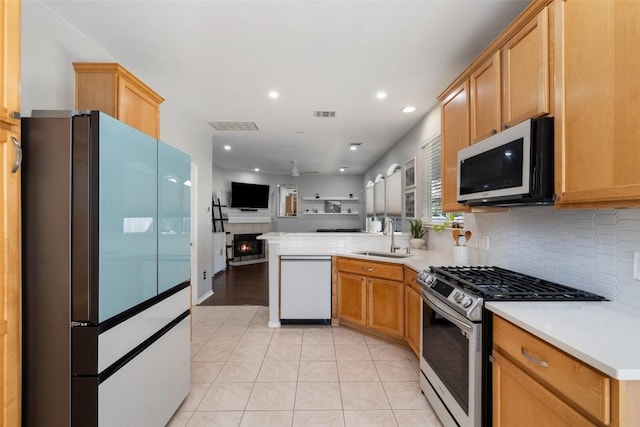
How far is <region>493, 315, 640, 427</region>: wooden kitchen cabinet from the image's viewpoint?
835 millimetres

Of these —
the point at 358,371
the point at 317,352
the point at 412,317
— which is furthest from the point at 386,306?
the point at 317,352

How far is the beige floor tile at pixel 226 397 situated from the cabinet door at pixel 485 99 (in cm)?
261

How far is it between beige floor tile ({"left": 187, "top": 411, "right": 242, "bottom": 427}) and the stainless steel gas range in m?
1.38

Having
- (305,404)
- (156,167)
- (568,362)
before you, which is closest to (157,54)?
(156,167)

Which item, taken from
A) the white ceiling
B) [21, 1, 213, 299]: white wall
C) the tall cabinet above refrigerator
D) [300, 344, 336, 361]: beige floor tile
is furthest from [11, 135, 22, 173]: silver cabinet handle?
[300, 344, 336, 361]: beige floor tile

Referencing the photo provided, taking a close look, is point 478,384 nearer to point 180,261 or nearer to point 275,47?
point 180,261

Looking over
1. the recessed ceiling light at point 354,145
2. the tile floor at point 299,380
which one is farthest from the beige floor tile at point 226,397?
the recessed ceiling light at point 354,145

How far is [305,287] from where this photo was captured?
348 centimetres

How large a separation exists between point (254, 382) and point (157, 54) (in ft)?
9.46

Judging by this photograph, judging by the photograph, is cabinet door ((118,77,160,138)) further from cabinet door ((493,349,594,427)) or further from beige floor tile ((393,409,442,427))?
beige floor tile ((393,409,442,427))

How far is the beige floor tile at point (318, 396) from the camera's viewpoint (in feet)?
6.68

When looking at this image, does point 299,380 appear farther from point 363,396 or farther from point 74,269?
point 74,269

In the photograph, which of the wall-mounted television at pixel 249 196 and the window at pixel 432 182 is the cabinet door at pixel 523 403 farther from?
the wall-mounted television at pixel 249 196

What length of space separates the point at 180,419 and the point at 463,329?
1.95 meters
